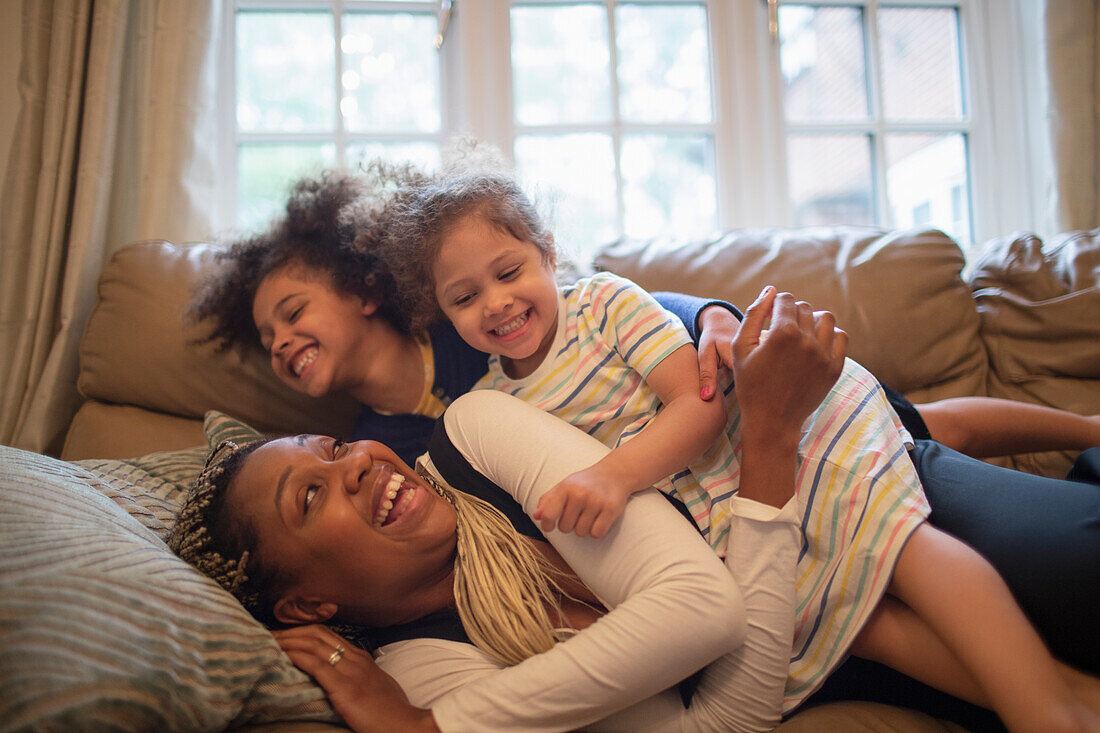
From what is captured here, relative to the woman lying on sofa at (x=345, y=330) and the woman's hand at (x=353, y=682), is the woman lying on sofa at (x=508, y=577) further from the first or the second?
the woman lying on sofa at (x=345, y=330)

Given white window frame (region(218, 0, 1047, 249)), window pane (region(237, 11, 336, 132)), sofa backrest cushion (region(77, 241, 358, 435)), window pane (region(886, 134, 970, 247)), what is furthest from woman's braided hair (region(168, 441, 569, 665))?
window pane (region(886, 134, 970, 247))

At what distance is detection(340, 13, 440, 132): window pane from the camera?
2.51 meters

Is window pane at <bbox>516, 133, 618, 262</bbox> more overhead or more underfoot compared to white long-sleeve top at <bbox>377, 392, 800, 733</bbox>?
more overhead

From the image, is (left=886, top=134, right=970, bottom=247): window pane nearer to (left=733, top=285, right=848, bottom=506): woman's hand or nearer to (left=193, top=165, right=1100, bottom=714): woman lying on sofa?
(left=193, top=165, right=1100, bottom=714): woman lying on sofa

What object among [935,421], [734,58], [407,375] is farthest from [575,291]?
[734,58]

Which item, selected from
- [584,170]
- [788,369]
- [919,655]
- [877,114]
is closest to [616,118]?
[584,170]

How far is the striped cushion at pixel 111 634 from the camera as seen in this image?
62cm

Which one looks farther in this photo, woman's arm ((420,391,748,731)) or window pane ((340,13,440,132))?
window pane ((340,13,440,132))

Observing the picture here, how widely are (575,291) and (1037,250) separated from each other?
4.11 ft

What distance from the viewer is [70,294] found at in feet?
5.91

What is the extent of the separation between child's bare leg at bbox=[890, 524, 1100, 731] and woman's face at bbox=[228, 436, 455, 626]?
2.18ft

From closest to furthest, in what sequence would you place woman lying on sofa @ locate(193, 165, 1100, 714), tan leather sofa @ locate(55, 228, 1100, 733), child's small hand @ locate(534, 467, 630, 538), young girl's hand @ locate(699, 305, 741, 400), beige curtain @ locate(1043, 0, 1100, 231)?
1. child's small hand @ locate(534, 467, 630, 538)
2. young girl's hand @ locate(699, 305, 741, 400)
3. woman lying on sofa @ locate(193, 165, 1100, 714)
4. tan leather sofa @ locate(55, 228, 1100, 733)
5. beige curtain @ locate(1043, 0, 1100, 231)

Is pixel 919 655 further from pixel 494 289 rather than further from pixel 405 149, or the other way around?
pixel 405 149

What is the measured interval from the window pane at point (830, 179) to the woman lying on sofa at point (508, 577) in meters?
1.89
